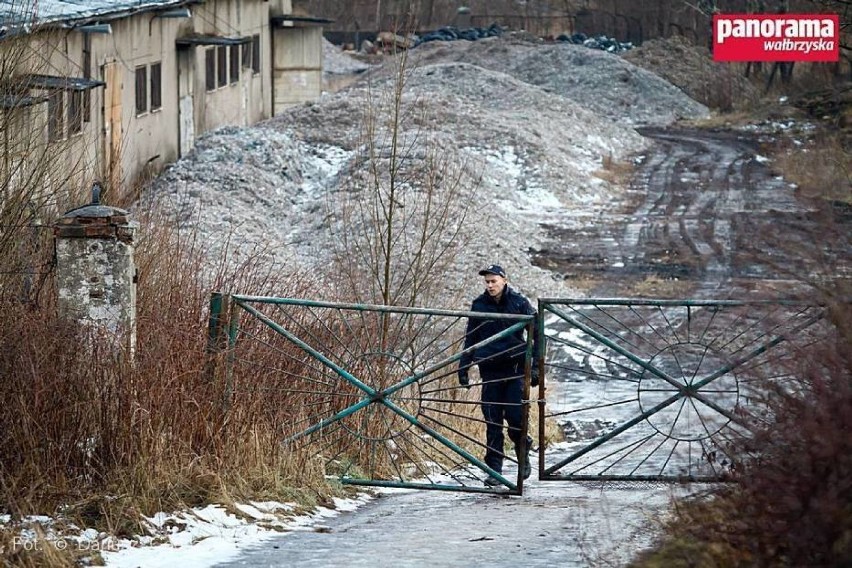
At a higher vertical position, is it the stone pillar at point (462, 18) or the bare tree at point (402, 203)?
the stone pillar at point (462, 18)

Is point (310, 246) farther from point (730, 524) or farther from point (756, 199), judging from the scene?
point (730, 524)

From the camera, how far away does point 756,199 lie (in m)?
26.2

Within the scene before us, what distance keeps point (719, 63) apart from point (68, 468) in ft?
148

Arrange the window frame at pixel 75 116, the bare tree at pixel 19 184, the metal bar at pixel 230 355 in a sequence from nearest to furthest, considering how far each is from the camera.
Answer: the metal bar at pixel 230 355
the bare tree at pixel 19 184
the window frame at pixel 75 116

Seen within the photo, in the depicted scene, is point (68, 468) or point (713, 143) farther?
point (713, 143)

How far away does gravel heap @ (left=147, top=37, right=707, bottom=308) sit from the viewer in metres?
19.3

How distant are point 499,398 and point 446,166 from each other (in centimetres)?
1195

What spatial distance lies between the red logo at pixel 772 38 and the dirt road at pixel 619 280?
167 inches

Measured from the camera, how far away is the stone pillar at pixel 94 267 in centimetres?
782

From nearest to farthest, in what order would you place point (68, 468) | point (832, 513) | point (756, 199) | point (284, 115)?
point (832, 513)
point (68, 468)
point (756, 199)
point (284, 115)

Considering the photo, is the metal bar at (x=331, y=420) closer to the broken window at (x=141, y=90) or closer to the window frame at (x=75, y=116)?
the window frame at (x=75, y=116)

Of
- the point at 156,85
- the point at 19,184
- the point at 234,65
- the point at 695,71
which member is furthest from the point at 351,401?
the point at 695,71

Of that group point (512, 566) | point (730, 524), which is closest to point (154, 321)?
point (512, 566)

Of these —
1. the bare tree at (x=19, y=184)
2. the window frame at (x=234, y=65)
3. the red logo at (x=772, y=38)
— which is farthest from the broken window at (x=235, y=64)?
the bare tree at (x=19, y=184)
